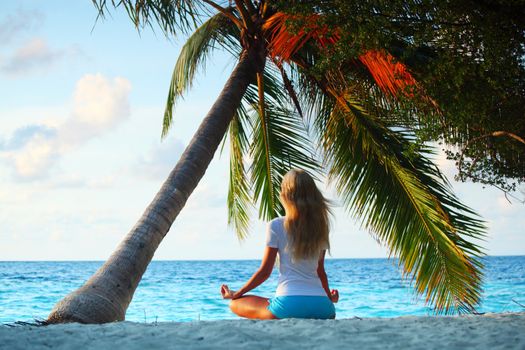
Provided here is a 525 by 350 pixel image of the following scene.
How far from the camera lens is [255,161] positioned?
1016cm

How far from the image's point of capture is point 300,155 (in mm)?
9758

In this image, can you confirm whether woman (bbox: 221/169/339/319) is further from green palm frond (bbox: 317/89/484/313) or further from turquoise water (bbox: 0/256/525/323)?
turquoise water (bbox: 0/256/525/323)

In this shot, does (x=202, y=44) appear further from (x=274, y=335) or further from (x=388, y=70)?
(x=274, y=335)

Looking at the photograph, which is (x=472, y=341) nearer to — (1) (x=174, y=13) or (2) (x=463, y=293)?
(2) (x=463, y=293)

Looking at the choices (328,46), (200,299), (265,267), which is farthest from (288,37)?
(200,299)

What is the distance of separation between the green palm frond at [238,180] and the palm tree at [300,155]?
18 mm

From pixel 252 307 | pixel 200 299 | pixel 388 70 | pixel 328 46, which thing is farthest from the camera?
pixel 200 299

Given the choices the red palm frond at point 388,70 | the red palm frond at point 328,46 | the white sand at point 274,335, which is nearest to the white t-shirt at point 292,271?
the white sand at point 274,335

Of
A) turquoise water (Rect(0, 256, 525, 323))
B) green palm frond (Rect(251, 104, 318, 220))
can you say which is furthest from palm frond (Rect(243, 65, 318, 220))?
turquoise water (Rect(0, 256, 525, 323))

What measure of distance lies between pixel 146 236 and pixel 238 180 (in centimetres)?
480

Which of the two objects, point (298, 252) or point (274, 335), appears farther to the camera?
point (298, 252)

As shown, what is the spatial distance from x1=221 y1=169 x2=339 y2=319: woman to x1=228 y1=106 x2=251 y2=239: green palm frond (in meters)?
5.76

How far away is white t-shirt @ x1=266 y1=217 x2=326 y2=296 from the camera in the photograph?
15.1ft

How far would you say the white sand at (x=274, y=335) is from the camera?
3605 mm
